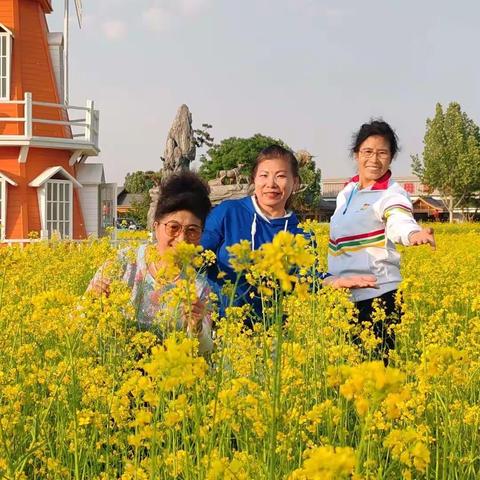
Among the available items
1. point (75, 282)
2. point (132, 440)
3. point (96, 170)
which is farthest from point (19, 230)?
point (132, 440)

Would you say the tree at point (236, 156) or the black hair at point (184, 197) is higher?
the tree at point (236, 156)

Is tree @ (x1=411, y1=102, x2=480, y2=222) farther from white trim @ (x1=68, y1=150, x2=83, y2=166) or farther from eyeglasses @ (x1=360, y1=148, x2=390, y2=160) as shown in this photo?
eyeglasses @ (x1=360, y1=148, x2=390, y2=160)

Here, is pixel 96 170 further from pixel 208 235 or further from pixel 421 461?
pixel 421 461

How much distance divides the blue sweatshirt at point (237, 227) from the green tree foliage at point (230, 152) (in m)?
45.5

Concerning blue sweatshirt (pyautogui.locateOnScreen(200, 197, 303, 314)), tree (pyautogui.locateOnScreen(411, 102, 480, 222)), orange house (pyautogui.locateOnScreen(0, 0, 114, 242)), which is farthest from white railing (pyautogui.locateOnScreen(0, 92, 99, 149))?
tree (pyautogui.locateOnScreen(411, 102, 480, 222))

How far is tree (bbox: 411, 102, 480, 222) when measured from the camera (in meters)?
44.1

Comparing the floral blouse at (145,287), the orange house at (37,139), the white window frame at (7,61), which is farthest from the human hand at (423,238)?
the white window frame at (7,61)

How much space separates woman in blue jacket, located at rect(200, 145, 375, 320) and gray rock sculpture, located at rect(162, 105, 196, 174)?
11122 mm

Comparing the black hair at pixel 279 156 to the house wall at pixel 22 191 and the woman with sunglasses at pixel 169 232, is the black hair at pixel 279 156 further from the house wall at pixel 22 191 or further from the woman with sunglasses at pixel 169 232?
the house wall at pixel 22 191

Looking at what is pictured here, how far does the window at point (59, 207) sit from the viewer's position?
554 inches

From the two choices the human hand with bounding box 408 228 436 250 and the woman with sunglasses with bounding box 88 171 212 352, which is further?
the woman with sunglasses with bounding box 88 171 212 352

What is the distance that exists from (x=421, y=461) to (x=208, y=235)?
242cm

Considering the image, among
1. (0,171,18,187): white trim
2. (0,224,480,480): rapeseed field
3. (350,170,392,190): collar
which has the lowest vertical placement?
(0,224,480,480): rapeseed field

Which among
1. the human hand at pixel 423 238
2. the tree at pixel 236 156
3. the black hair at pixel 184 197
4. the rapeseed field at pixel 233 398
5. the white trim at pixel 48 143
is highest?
the tree at pixel 236 156
